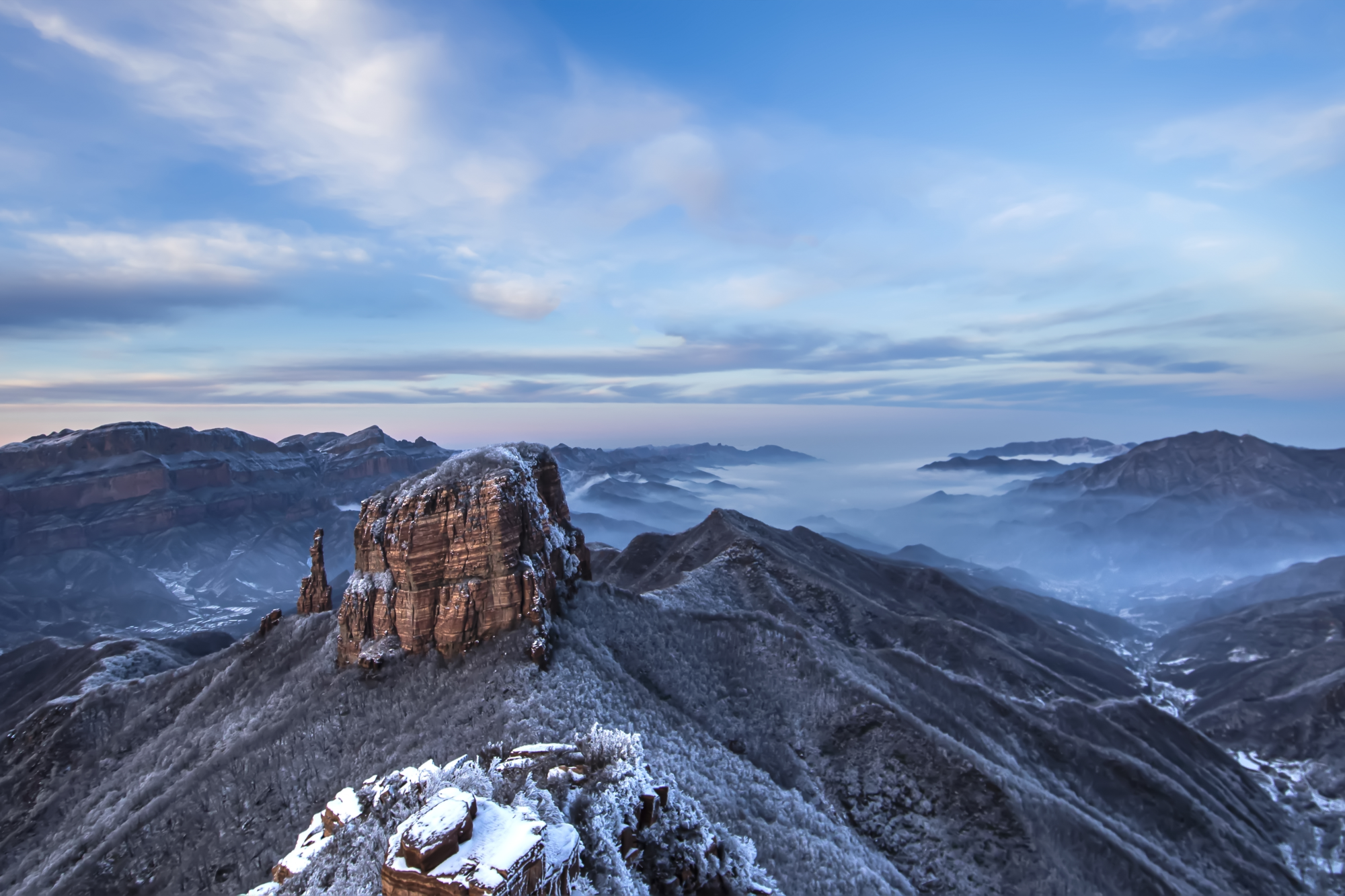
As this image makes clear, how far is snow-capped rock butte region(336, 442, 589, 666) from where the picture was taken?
201 feet

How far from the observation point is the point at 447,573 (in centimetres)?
6234

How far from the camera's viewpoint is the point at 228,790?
50.6 m

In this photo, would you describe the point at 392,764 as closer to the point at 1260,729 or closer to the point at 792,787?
the point at 792,787

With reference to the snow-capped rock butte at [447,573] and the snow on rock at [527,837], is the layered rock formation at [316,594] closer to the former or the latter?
the snow-capped rock butte at [447,573]

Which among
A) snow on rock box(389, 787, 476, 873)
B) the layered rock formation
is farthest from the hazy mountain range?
snow on rock box(389, 787, 476, 873)

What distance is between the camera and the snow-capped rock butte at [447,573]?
61281mm

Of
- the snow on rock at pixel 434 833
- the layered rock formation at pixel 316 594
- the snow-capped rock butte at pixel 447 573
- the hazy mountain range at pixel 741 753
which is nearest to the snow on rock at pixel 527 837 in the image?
the snow on rock at pixel 434 833

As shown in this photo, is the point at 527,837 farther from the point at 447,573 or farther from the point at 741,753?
the point at 447,573

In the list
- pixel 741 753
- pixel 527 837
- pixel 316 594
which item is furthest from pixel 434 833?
pixel 316 594

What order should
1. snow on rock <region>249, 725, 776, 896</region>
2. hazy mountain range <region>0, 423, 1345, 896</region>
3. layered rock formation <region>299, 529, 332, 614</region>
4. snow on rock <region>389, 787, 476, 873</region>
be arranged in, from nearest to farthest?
snow on rock <region>389, 787, 476, 873</region>, snow on rock <region>249, 725, 776, 896</region>, hazy mountain range <region>0, 423, 1345, 896</region>, layered rock formation <region>299, 529, 332, 614</region>

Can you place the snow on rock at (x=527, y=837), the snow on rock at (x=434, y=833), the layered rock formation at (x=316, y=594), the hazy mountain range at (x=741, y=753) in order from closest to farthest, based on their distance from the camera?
the snow on rock at (x=434, y=833), the snow on rock at (x=527, y=837), the hazy mountain range at (x=741, y=753), the layered rock formation at (x=316, y=594)

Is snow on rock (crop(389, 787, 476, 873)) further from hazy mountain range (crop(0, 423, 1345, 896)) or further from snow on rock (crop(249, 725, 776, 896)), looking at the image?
Result: hazy mountain range (crop(0, 423, 1345, 896))

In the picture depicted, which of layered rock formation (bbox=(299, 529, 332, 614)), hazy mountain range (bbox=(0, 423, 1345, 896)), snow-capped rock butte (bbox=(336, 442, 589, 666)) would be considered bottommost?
hazy mountain range (bbox=(0, 423, 1345, 896))

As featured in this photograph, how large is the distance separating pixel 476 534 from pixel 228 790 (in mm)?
27525
